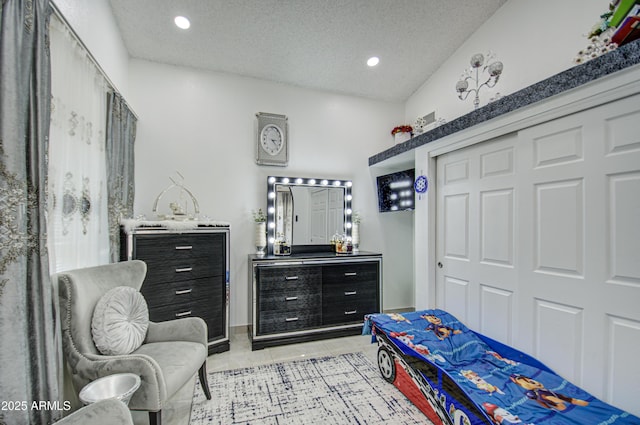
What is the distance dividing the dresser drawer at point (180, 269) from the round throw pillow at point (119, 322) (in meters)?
0.63

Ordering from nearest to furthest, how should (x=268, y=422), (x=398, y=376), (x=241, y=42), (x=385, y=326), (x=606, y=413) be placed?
(x=606, y=413) < (x=268, y=422) < (x=398, y=376) < (x=385, y=326) < (x=241, y=42)

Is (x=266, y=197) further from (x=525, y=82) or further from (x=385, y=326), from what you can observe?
(x=525, y=82)

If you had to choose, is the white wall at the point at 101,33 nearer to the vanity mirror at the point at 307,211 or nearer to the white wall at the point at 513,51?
the vanity mirror at the point at 307,211

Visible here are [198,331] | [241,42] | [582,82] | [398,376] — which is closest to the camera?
[582,82]

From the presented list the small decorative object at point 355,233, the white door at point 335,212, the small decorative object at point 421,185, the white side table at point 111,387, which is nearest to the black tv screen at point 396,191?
the small decorative object at point 421,185

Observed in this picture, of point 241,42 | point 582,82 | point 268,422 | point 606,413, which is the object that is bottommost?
point 268,422

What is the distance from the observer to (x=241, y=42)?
296 cm

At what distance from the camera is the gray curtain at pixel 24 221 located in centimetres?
111

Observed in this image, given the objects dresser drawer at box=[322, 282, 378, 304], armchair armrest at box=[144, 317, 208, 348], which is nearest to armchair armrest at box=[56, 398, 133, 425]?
armchair armrest at box=[144, 317, 208, 348]

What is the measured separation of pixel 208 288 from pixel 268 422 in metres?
1.38

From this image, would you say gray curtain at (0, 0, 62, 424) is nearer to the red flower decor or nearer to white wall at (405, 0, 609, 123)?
white wall at (405, 0, 609, 123)

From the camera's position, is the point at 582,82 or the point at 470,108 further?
the point at 470,108

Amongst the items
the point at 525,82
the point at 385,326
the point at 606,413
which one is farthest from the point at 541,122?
the point at 385,326

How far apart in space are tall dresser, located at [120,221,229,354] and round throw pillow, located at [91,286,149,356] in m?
0.65
